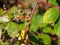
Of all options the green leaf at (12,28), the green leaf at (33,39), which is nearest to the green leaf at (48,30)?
the green leaf at (33,39)

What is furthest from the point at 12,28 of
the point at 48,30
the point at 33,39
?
the point at 48,30

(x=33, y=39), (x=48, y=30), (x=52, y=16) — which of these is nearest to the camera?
(x=52, y=16)

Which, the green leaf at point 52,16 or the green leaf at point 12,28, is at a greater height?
the green leaf at point 52,16

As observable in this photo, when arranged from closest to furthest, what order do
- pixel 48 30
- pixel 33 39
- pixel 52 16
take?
pixel 52 16
pixel 33 39
pixel 48 30

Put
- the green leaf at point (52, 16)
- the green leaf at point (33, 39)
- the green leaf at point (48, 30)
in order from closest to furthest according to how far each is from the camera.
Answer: the green leaf at point (52, 16) → the green leaf at point (33, 39) → the green leaf at point (48, 30)

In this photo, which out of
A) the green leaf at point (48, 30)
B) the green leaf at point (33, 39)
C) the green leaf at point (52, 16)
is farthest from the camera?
the green leaf at point (48, 30)

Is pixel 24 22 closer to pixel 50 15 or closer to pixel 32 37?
pixel 32 37

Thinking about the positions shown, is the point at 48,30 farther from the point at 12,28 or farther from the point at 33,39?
the point at 12,28

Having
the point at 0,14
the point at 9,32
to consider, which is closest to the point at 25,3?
the point at 0,14

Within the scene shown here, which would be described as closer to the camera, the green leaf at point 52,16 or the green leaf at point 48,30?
the green leaf at point 52,16

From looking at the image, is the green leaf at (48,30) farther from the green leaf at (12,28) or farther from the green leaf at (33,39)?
the green leaf at (12,28)

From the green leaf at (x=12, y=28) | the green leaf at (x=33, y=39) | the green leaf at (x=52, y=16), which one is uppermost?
the green leaf at (x=52, y=16)

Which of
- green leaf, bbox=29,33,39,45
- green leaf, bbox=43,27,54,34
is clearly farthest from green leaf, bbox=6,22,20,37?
green leaf, bbox=43,27,54,34
